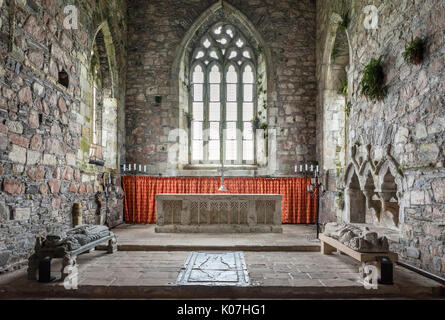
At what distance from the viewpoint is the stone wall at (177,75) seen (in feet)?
28.4

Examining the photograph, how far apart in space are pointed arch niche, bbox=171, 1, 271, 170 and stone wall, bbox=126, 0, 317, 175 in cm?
40

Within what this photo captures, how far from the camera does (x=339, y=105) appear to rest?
800 cm

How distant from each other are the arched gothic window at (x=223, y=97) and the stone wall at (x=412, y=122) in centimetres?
372

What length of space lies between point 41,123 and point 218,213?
136 inches

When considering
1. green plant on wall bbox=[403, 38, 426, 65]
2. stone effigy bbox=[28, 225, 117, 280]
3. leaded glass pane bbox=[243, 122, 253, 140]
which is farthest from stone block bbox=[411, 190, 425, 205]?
leaded glass pane bbox=[243, 122, 253, 140]

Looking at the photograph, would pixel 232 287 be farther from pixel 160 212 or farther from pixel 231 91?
pixel 231 91

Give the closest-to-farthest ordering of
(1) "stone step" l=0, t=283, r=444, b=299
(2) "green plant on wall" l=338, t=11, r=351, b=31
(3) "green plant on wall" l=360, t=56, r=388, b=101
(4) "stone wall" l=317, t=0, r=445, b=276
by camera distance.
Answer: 1. (1) "stone step" l=0, t=283, r=444, b=299
2. (4) "stone wall" l=317, t=0, r=445, b=276
3. (3) "green plant on wall" l=360, t=56, r=388, b=101
4. (2) "green plant on wall" l=338, t=11, r=351, b=31

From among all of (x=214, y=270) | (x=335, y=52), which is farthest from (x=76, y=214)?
(x=335, y=52)

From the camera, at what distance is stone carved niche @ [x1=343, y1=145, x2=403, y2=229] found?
16.3 ft

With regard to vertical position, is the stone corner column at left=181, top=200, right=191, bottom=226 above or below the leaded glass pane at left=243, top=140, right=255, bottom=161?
below

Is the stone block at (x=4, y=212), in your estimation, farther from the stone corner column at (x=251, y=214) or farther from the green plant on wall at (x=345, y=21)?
the green plant on wall at (x=345, y=21)

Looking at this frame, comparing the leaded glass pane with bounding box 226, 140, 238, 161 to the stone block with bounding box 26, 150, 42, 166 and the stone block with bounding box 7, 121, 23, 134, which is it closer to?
the stone block with bounding box 26, 150, 42, 166

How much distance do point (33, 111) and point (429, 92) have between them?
480 cm

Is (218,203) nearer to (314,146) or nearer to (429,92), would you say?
(314,146)
